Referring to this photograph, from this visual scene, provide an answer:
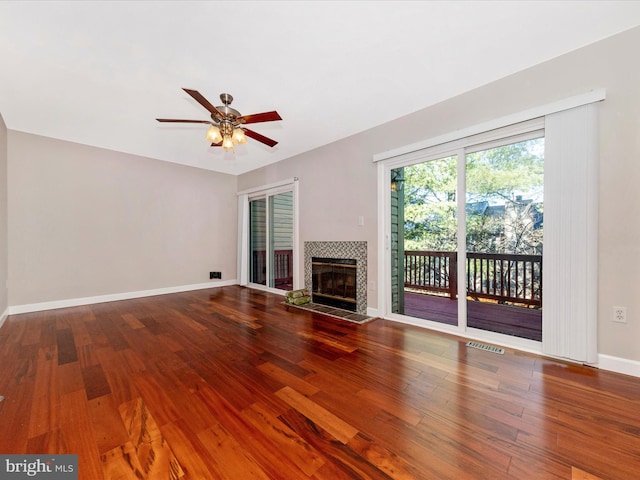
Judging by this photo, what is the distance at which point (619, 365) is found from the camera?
Result: 6.31 feet

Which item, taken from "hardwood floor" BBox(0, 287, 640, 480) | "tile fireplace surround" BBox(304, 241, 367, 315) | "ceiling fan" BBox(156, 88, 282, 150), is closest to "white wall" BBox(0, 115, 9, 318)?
"hardwood floor" BBox(0, 287, 640, 480)

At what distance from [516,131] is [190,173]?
520 cm

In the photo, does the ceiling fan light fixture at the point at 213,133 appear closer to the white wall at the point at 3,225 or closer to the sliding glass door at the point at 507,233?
the sliding glass door at the point at 507,233

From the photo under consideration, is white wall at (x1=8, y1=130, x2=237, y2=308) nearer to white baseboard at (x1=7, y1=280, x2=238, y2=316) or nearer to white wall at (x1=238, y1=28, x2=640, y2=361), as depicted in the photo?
white baseboard at (x1=7, y1=280, x2=238, y2=316)

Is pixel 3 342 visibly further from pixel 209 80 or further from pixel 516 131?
pixel 516 131

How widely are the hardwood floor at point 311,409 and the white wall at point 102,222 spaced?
1.44 m

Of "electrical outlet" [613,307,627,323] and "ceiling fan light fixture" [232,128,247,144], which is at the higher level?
"ceiling fan light fixture" [232,128,247,144]

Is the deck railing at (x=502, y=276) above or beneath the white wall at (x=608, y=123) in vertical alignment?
beneath

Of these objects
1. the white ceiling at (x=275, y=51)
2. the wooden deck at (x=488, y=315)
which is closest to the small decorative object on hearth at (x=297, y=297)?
the wooden deck at (x=488, y=315)

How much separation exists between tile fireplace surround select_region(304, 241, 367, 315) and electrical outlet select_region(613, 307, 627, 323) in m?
2.21

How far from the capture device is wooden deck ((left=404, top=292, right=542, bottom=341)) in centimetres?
271

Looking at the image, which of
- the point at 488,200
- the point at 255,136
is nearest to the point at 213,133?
the point at 255,136

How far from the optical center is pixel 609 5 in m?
1.71

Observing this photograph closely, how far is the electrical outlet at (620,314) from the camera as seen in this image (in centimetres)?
192
